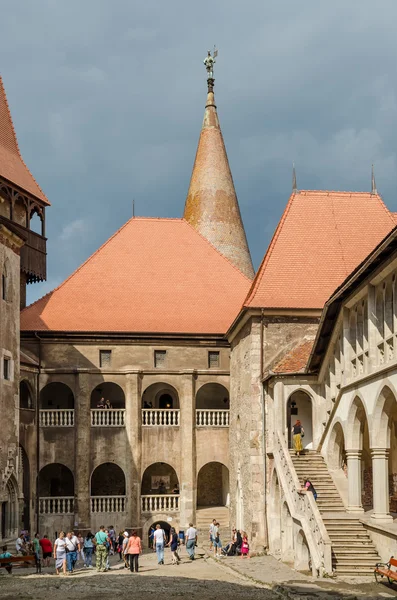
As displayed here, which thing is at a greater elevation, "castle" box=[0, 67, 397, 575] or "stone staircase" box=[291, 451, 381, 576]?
"castle" box=[0, 67, 397, 575]

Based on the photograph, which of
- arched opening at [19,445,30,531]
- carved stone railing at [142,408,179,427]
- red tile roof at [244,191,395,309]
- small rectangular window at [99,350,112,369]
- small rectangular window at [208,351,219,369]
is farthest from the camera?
small rectangular window at [208,351,219,369]

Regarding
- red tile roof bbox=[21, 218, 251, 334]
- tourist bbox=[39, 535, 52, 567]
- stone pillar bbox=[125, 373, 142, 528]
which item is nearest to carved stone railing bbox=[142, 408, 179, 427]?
stone pillar bbox=[125, 373, 142, 528]

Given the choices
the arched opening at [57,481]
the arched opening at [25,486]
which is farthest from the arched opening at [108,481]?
the arched opening at [25,486]

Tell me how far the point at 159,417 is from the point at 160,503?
3.41 m

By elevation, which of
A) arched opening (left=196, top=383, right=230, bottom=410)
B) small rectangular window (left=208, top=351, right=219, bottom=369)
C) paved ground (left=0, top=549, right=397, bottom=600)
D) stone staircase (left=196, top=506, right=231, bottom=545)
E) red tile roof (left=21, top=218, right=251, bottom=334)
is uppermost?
red tile roof (left=21, top=218, right=251, bottom=334)

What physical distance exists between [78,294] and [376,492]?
69.7 feet

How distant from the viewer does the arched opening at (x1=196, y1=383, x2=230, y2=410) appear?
40.8m

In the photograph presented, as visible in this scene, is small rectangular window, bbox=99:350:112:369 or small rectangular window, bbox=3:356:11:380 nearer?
small rectangular window, bbox=3:356:11:380

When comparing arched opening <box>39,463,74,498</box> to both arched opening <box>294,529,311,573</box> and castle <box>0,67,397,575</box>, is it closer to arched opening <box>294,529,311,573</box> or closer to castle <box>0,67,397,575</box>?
castle <box>0,67,397,575</box>

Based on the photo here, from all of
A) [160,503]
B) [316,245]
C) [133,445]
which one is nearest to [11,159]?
[133,445]

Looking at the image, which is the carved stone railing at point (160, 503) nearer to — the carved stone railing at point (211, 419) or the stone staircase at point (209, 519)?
the stone staircase at point (209, 519)

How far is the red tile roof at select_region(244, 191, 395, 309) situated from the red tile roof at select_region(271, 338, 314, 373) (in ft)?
4.46

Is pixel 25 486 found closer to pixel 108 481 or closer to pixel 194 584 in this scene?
pixel 108 481

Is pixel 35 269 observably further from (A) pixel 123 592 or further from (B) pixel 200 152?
(A) pixel 123 592
